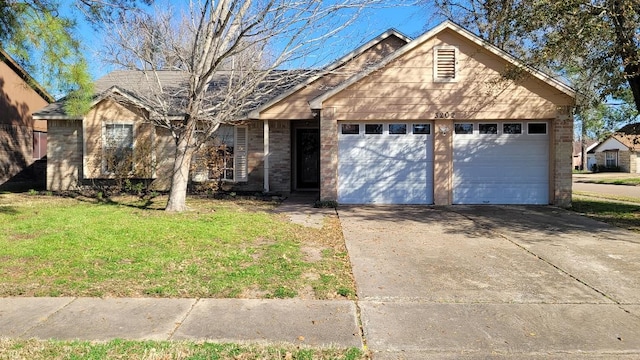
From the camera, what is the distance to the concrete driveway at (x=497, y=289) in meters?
3.90

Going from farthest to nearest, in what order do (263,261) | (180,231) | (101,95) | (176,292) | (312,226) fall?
(101,95), (312,226), (180,231), (263,261), (176,292)

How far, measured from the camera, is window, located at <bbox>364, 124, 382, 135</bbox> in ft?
43.0

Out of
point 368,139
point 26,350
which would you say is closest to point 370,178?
point 368,139

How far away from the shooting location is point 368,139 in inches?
516

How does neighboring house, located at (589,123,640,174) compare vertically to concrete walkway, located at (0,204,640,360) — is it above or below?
above

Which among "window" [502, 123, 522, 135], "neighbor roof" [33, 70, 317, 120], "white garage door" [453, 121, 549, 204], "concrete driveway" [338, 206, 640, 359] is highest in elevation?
"neighbor roof" [33, 70, 317, 120]

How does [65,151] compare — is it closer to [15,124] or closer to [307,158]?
[15,124]

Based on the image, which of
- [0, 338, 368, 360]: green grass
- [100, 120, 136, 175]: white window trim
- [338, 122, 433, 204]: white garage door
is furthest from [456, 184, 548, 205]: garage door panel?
[100, 120, 136, 175]: white window trim

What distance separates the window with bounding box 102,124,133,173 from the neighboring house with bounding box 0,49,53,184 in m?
4.52

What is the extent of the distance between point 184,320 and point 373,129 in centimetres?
968

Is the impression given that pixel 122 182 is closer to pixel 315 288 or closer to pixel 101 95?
pixel 101 95

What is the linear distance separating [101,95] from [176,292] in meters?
12.3

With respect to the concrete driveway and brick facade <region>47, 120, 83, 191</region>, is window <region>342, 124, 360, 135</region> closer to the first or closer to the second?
the concrete driveway

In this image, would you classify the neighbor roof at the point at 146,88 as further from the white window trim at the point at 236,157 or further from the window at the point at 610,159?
the window at the point at 610,159
